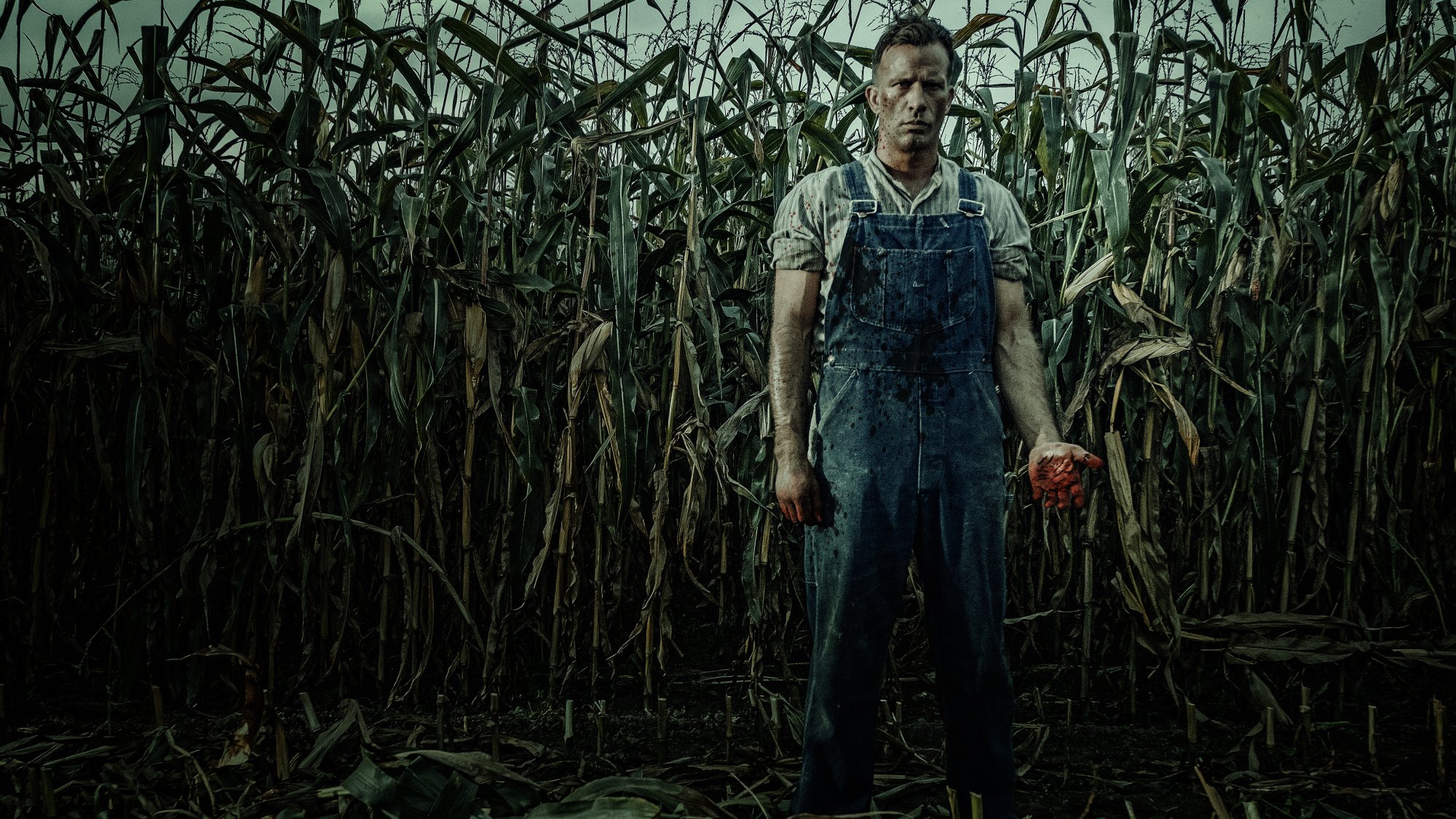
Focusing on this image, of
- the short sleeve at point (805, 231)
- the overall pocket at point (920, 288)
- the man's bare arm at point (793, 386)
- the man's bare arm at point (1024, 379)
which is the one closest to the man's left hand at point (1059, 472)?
the man's bare arm at point (1024, 379)

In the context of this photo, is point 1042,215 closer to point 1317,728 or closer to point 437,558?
point 1317,728

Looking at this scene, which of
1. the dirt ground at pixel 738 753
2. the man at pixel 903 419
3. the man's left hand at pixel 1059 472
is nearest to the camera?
the man's left hand at pixel 1059 472

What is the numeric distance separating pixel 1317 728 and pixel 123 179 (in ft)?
11.4

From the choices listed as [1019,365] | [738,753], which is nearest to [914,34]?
[1019,365]

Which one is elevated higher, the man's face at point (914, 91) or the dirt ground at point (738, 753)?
the man's face at point (914, 91)

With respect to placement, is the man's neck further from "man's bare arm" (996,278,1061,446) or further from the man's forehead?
"man's bare arm" (996,278,1061,446)

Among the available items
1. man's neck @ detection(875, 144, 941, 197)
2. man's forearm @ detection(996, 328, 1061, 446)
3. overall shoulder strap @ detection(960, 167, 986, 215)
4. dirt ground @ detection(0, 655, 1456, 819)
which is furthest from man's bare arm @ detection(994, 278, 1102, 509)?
dirt ground @ detection(0, 655, 1456, 819)

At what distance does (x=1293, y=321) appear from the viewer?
2225 millimetres

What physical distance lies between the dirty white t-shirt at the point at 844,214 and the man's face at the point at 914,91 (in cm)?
8

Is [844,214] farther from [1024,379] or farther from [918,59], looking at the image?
[1024,379]

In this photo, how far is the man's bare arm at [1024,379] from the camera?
153cm

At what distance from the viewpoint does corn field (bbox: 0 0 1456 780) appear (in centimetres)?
207

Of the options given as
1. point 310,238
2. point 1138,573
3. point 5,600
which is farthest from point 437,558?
point 1138,573

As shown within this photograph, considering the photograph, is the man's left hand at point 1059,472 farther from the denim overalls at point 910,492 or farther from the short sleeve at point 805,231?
the short sleeve at point 805,231
